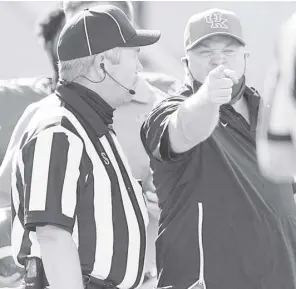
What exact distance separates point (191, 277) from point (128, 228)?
286 mm

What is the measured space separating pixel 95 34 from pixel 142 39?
19cm

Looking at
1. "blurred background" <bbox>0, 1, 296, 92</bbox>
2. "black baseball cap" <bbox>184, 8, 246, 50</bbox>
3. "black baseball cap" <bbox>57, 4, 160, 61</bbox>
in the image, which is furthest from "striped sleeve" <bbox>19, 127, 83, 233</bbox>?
"blurred background" <bbox>0, 1, 296, 92</bbox>

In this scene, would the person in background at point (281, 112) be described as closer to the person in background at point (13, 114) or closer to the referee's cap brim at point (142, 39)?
the referee's cap brim at point (142, 39)

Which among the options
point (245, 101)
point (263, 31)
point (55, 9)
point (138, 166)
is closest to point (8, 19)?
point (263, 31)

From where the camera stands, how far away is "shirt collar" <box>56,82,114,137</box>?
9.21ft

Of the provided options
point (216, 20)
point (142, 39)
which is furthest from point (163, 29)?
point (142, 39)

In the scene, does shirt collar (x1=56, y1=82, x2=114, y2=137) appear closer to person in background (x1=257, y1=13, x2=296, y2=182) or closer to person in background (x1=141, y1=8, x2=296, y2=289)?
person in background (x1=141, y1=8, x2=296, y2=289)

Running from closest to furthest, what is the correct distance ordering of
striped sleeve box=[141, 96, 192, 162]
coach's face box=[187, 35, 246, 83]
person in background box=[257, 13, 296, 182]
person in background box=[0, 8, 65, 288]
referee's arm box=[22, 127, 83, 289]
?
person in background box=[257, 13, 296, 182] < referee's arm box=[22, 127, 83, 289] < striped sleeve box=[141, 96, 192, 162] < coach's face box=[187, 35, 246, 83] < person in background box=[0, 8, 65, 288]

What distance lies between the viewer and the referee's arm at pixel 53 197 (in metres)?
2.63

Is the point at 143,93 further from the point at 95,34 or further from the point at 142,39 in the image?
the point at 95,34

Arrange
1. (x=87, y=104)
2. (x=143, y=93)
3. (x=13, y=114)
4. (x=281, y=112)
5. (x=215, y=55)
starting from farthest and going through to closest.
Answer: (x=13, y=114) → (x=143, y=93) → (x=215, y=55) → (x=87, y=104) → (x=281, y=112)

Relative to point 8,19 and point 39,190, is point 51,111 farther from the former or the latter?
point 8,19

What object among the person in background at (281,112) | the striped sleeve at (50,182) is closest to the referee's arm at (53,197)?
the striped sleeve at (50,182)

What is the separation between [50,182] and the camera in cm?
266
